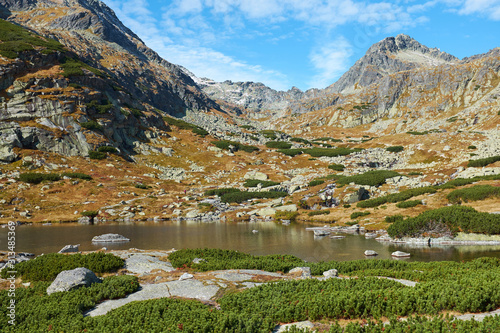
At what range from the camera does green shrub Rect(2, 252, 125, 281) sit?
1476cm

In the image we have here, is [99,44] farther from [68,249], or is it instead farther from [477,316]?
[477,316]

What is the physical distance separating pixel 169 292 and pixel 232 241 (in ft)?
73.6

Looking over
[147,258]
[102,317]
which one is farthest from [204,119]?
[102,317]

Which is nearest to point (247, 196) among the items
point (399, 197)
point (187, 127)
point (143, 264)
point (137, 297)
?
point (399, 197)

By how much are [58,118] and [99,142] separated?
39.4 ft

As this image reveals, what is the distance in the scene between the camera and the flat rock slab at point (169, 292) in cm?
1088

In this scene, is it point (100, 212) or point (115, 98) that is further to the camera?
point (115, 98)

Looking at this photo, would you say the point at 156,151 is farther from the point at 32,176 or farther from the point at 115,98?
the point at 32,176

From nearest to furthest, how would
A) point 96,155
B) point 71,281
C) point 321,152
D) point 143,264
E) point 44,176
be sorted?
point 71,281
point 143,264
point 44,176
point 96,155
point 321,152

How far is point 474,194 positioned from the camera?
3569 centimetres

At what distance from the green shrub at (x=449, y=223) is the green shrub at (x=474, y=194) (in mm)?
7976

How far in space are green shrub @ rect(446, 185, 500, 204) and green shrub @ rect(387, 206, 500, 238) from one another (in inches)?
314

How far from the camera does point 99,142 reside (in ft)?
258

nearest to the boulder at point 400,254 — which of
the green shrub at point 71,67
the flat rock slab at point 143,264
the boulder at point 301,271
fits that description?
the boulder at point 301,271
